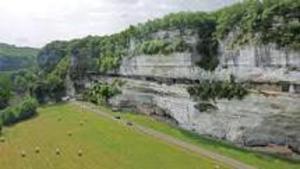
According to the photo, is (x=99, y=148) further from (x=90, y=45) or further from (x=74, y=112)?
(x=90, y=45)

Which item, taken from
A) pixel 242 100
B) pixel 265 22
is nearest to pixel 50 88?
pixel 242 100

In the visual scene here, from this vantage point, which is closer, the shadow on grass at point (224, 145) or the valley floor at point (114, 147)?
the valley floor at point (114, 147)

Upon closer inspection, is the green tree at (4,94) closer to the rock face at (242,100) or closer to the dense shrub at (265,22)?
the rock face at (242,100)

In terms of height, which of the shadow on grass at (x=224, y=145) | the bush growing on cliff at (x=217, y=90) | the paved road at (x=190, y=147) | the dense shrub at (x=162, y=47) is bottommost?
the shadow on grass at (x=224, y=145)

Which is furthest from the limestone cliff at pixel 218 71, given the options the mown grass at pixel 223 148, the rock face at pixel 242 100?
the mown grass at pixel 223 148

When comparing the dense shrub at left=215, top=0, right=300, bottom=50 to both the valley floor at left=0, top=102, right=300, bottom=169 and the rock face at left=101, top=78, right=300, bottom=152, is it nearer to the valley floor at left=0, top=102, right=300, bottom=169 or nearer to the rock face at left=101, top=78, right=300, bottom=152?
the rock face at left=101, top=78, right=300, bottom=152

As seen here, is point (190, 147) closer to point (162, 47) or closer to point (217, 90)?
point (217, 90)

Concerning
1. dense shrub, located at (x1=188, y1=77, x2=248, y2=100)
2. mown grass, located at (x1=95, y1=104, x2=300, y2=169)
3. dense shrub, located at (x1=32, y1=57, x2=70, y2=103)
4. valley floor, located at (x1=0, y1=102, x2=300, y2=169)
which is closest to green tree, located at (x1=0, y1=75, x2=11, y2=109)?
dense shrub, located at (x1=32, y1=57, x2=70, y2=103)

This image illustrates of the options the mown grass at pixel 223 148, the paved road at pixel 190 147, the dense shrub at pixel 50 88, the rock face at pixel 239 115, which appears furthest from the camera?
the dense shrub at pixel 50 88
